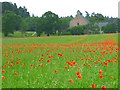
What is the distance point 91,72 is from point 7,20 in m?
67.6

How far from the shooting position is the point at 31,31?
302ft

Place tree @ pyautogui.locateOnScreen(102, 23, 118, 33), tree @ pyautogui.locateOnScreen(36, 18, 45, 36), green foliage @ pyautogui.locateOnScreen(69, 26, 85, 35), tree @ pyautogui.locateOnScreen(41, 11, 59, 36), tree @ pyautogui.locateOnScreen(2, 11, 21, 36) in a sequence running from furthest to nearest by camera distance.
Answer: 1. tree @ pyautogui.locateOnScreen(102, 23, 118, 33)
2. green foliage @ pyautogui.locateOnScreen(69, 26, 85, 35)
3. tree @ pyautogui.locateOnScreen(41, 11, 59, 36)
4. tree @ pyautogui.locateOnScreen(36, 18, 45, 36)
5. tree @ pyautogui.locateOnScreen(2, 11, 21, 36)

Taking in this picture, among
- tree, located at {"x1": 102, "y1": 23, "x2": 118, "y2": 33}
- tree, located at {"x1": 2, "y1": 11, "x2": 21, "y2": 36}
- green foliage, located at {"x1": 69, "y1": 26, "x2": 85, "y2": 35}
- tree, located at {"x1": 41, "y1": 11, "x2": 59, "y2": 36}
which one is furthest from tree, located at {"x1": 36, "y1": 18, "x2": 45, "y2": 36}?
tree, located at {"x1": 102, "y1": 23, "x2": 118, "y2": 33}

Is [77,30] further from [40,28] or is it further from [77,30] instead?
[40,28]

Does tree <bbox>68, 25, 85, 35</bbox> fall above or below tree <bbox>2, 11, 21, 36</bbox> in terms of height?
below

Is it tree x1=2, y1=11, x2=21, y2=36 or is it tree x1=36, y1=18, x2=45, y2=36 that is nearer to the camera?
tree x1=2, y1=11, x2=21, y2=36

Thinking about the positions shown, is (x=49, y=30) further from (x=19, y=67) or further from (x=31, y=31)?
(x=19, y=67)

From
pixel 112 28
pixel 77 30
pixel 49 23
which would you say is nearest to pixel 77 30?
pixel 77 30

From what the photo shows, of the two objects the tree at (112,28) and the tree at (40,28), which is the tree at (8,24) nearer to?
the tree at (40,28)

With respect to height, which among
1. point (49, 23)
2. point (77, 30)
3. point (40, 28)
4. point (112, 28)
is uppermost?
point (49, 23)

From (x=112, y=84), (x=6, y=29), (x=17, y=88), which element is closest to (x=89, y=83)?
(x=112, y=84)

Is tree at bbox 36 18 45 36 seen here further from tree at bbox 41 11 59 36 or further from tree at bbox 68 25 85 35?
tree at bbox 68 25 85 35

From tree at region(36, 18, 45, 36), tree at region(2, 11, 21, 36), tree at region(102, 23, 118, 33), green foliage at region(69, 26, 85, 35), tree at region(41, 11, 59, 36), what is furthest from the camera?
tree at region(102, 23, 118, 33)

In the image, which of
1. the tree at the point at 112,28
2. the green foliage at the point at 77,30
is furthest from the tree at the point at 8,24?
the tree at the point at 112,28
